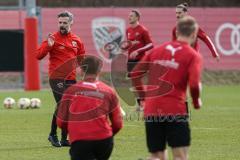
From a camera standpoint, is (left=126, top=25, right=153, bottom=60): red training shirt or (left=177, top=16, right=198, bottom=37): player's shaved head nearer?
(left=177, top=16, right=198, bottom=37): player's shaved head

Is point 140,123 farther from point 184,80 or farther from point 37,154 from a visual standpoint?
point 184,80

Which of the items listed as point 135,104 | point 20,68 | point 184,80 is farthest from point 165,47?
point 20,68

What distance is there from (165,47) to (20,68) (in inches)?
749

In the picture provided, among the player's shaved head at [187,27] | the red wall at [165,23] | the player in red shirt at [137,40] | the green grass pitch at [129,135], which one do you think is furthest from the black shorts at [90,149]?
the red wall at [165,23]

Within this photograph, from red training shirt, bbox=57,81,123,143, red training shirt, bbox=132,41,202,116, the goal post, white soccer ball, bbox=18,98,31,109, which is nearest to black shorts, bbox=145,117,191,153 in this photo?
red training shirt, bbox=132,41,202,116

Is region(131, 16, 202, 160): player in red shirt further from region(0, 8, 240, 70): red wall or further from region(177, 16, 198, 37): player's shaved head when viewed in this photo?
region(0, 8, 240, 70): red wall

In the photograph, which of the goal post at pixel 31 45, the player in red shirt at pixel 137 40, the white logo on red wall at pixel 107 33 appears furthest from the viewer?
the white logo on red wall at pixel 107 33

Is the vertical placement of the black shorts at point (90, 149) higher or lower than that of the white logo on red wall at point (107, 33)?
higher

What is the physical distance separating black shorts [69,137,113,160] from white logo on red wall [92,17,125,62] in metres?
20.8

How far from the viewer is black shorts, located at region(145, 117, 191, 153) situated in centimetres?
951

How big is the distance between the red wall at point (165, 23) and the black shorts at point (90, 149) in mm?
21073

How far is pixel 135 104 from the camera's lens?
2044 cm

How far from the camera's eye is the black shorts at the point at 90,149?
916 centimetres

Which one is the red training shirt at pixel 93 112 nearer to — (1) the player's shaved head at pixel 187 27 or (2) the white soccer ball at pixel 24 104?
(1) the player's shaved head at pixel 187 27
